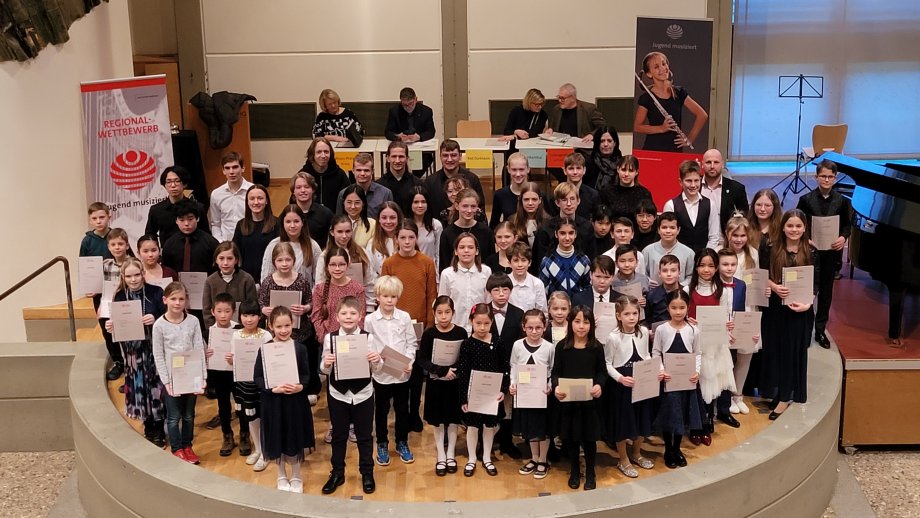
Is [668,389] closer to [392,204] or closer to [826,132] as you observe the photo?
[392,204]

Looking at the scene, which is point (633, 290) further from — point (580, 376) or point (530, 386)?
point (530, 386)

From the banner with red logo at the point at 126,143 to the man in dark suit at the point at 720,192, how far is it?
4943mm

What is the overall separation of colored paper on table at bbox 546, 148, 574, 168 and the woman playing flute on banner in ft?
2.44

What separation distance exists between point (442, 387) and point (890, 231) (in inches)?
137

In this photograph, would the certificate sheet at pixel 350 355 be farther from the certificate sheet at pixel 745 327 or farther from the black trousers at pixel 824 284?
the black trousers at pixel 824 284

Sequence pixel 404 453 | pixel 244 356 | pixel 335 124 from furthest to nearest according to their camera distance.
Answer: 1. pixel 335 124
2. pixel 404 453
3. pixel 244 356

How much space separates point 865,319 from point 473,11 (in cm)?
702

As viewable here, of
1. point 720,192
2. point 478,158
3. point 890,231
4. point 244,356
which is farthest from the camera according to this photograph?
point 478,158

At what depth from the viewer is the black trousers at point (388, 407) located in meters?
6.19

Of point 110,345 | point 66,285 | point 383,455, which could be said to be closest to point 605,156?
point 383,455

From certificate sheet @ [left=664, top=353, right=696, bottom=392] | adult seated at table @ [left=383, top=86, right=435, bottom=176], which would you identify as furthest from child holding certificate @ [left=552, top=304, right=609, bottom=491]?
adult seated at table @ [left=383, top=86, right=435, bottom=176]

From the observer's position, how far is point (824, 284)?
289 inches

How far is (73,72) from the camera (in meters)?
9.05

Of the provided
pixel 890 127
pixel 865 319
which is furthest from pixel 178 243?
pixel 890 127
